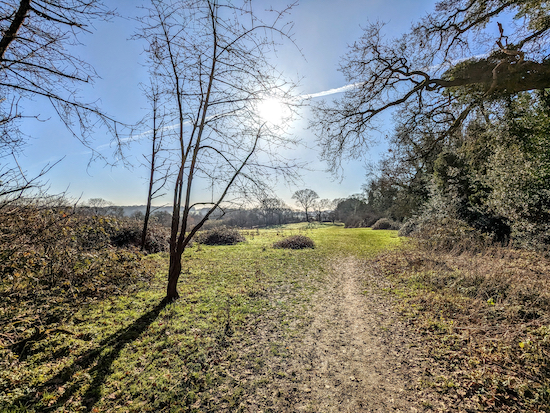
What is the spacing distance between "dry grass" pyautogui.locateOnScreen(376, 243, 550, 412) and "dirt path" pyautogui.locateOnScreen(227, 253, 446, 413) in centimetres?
42

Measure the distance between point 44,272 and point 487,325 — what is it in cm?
938

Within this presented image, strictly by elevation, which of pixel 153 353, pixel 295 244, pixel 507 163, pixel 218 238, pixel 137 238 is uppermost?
pixel 507 163

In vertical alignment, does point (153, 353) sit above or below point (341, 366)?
above

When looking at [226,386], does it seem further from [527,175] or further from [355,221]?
[355,221]

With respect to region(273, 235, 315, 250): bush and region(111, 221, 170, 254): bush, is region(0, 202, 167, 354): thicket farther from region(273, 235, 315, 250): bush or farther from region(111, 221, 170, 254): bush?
region(273, 235, 315, 250): bush

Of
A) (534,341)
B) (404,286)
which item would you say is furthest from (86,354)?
(404,286)

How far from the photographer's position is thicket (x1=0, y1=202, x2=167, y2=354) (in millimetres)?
3811

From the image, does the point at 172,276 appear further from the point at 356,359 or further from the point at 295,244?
the point at 295,244

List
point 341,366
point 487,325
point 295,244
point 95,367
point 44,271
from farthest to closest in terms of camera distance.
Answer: point 295,244
point 44,271
point 487,325
point 341,366
point 95,367

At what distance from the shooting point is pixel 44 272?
17.2ft

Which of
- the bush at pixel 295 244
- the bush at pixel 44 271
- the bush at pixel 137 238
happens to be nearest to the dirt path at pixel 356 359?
the bush at pixel 44 271

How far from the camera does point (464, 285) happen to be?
5.97m

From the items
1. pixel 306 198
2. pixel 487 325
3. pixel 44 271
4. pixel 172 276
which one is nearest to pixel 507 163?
pixel 487 325

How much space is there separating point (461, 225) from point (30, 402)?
51.4ft
